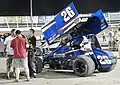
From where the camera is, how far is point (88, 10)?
47.2 feet

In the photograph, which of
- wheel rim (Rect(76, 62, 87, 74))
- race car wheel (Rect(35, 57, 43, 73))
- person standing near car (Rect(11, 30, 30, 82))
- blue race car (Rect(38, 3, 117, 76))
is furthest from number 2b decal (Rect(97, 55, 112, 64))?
person standing near car (Rect(11, 30, 30, 82))

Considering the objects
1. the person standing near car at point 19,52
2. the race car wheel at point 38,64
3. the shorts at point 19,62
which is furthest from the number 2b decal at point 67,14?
the shorts at point 19,62

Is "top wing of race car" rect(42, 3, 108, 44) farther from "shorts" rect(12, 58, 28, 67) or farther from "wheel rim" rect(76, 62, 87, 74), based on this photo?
"shorts" rect(12, 58, 28, 67)

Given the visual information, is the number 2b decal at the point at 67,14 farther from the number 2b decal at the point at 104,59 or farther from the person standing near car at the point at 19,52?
the person standing near car at the point at 19,52

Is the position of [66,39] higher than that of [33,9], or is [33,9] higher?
[33,9]

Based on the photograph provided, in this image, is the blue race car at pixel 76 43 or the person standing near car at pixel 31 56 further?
the blue race car at pixel 76 43

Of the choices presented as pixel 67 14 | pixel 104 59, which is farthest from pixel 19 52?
pixel 104 59

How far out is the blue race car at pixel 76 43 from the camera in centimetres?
1325

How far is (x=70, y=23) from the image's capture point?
1344cm

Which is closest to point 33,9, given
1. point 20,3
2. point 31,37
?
point 20,3

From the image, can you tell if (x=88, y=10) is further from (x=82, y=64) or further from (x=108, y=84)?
(x=108, y=84)

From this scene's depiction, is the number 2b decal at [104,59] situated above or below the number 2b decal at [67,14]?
below

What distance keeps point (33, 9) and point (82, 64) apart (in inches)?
118

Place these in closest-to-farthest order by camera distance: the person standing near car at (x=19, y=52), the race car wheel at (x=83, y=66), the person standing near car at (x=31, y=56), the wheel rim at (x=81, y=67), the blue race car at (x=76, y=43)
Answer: the person standing near car at (x=19, y=52), the person standing near car at (x=31, y=56), the race car wheel at (x=83, y=66), the wheel rim at (x=81, y=67), the blue race car at (x=76, y=43)
